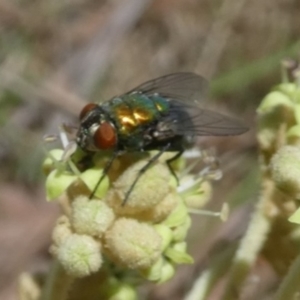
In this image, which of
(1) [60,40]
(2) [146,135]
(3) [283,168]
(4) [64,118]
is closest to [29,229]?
(4) [64,118]

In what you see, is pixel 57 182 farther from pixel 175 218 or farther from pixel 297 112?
pixel 297 112

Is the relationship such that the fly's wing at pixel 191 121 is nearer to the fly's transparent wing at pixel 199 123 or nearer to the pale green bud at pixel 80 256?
the fly's transparent wing at pixel 199 123

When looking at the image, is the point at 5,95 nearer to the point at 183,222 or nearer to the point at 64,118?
the point at 64,118

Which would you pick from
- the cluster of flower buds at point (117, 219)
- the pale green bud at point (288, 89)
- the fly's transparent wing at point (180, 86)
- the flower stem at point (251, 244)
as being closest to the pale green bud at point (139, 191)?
the cluster of flower buds at point (117, 219)

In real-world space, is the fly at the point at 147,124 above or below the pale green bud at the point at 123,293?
above

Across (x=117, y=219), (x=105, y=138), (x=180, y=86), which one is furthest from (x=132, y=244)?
(x=180, y=86)

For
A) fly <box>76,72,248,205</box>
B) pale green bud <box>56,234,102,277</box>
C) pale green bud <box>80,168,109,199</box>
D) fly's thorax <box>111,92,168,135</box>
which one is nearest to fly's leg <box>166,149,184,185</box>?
fly <box>76,72,248,205</box>
